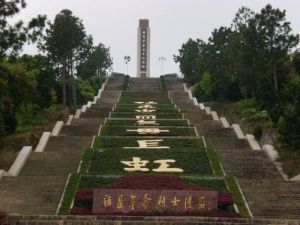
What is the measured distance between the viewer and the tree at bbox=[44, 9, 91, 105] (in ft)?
146

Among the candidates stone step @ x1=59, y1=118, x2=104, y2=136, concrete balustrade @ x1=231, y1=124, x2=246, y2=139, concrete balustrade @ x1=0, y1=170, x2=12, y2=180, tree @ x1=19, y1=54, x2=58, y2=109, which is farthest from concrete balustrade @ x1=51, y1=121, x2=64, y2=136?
concrete balustrade @ x1=231, y1=124, x2=246, y2=139

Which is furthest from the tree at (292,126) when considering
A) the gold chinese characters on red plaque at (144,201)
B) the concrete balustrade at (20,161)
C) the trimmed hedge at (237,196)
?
the concrete balustrade at (20,161)

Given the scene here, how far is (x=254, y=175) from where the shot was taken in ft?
79.4

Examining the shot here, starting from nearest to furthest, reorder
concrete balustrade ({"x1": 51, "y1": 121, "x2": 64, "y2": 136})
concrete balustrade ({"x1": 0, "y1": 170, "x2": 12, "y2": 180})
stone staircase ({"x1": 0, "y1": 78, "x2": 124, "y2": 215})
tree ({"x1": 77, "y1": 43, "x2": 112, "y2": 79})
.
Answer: stone staircase ({"x1": 0, "y1": 78, "x2": 124, "y2": 215}) < concrete balustrade ({"x1": 0, "y1": 170, "x2": 12, "y2": 180}) < concrete balustrade ({"x1": 51, "y1": 121, "x2": 64, "y2": 136}) < tree ({"x1": 77, "y1": 43, "x2": 112, "y2": 79})

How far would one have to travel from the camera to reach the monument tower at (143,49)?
90.0 metres

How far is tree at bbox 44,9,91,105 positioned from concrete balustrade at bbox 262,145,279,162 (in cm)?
2113

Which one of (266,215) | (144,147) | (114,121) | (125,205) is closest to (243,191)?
(266,215)

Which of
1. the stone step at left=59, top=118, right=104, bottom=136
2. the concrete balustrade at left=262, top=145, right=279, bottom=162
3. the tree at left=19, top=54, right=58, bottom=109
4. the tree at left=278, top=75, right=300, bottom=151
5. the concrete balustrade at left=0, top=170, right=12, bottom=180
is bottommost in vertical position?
the concrete balustrade at left=0, top=170, right=12, bottom=180

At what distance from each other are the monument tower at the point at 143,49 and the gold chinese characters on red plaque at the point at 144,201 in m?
70.6

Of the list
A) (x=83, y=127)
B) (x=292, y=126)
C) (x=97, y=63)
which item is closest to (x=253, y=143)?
(x=292, y=126)

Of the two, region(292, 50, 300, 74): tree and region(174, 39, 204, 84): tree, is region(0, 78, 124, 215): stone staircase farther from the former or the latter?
region(174, 39, 204, 84): tree

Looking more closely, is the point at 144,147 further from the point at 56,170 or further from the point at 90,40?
the point at 90,40

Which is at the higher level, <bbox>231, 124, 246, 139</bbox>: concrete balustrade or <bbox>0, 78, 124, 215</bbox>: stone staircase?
<bbox>231, 124, 246, 139</bbox>: concrete balustrade

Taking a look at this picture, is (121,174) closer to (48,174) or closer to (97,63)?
(48,174)
